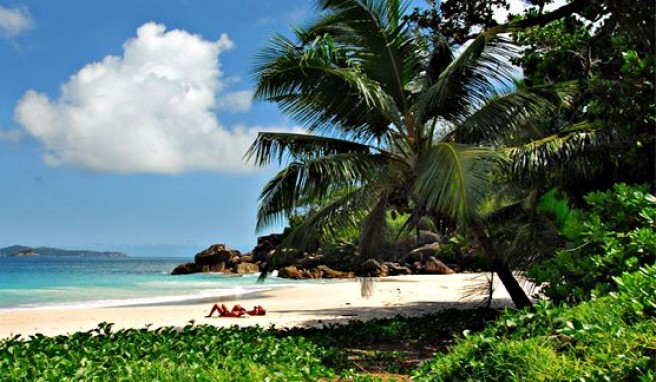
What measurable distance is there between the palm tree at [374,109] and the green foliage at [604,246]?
2.96 meters

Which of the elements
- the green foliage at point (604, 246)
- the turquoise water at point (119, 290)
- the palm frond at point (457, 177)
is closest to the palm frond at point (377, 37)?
the palm frond at point (457, 177)

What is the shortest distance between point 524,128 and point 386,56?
2775 mm

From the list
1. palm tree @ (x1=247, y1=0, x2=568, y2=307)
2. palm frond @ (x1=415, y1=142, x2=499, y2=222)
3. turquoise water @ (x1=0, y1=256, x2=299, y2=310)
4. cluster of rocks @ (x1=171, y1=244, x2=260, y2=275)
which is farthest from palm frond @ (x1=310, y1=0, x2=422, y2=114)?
cluster of rocks @ (x1=171, y1=244, x2=260, y2=275)

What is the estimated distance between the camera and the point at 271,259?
34.3 feet

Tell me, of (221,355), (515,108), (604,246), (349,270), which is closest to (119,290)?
(349,270)

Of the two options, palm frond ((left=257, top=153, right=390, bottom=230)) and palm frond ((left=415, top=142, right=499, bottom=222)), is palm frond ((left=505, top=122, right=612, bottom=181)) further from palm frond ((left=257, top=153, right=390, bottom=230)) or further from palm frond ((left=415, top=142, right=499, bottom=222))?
palm frond ((left=257, top=153, right=390, bottom=230))

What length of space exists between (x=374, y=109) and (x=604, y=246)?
5.30 meters

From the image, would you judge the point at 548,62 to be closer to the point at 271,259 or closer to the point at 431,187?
the point at 431,187

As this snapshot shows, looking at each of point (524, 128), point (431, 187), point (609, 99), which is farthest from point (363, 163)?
point (609, 99)

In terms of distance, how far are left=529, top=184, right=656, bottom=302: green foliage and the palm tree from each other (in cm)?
296

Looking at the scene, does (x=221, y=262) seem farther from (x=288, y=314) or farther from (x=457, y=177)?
(x=457, y=177)

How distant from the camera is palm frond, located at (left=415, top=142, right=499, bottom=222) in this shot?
786 cm

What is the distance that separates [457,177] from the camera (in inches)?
312

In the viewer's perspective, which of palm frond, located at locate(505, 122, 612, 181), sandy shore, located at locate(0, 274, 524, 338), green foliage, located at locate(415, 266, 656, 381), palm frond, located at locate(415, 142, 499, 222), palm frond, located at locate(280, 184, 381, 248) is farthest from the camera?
sandy shore, located at locate(0, 274, 524, 338)
